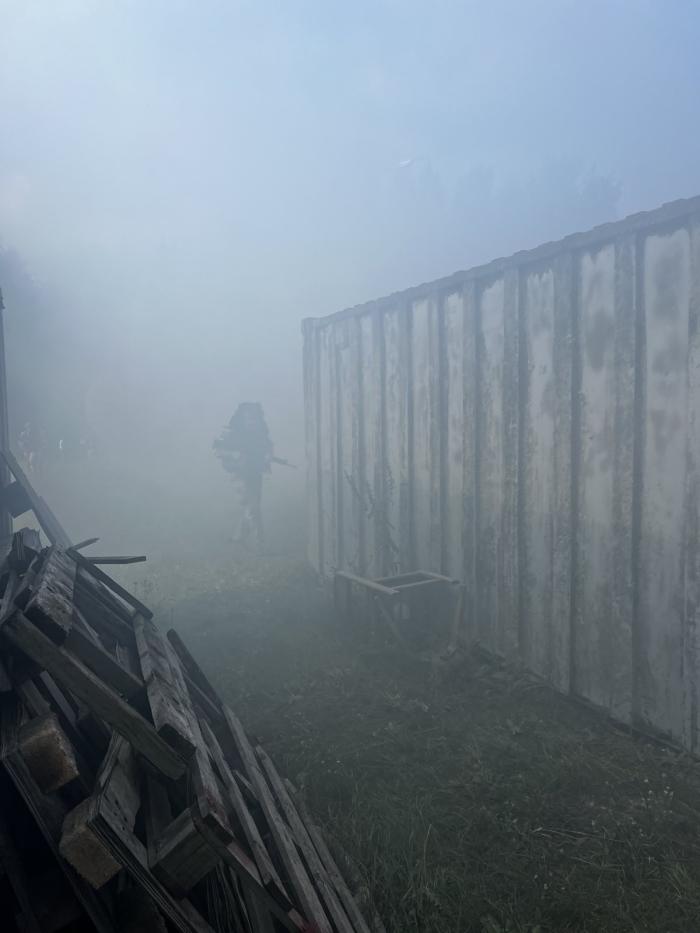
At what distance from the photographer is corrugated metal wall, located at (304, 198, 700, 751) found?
145 inches

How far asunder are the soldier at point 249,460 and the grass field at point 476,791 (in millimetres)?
5917

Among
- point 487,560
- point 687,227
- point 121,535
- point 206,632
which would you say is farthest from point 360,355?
point 121,535

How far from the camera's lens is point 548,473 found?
4504mm

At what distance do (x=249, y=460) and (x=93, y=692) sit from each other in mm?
9900

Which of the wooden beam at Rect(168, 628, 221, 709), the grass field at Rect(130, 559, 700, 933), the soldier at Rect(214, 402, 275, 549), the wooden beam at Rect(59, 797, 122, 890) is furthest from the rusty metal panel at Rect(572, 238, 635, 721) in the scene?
the soldier at Rect(214, 402, 275, 549)

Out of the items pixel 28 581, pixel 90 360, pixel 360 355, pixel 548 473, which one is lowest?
pixel 28 581

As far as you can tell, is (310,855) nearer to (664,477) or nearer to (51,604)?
(51,604)

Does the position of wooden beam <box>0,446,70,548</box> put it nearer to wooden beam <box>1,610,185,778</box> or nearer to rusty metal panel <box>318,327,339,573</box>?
wooden beam <box>1,610,185,778</box>

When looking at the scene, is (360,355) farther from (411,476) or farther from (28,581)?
(28,581)

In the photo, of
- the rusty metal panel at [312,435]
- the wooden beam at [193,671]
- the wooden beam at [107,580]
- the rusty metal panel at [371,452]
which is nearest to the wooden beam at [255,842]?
the wooden beam at [193,671]

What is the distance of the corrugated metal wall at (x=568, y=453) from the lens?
3.67 meters

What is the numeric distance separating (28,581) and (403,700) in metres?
2.87

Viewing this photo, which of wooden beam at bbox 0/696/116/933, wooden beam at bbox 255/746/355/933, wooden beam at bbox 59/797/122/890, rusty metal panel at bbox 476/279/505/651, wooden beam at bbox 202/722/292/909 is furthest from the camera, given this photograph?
rusty metal panel at bbox 476/279/505/651

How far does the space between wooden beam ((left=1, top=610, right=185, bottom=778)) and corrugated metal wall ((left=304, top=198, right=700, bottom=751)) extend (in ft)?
9.83
